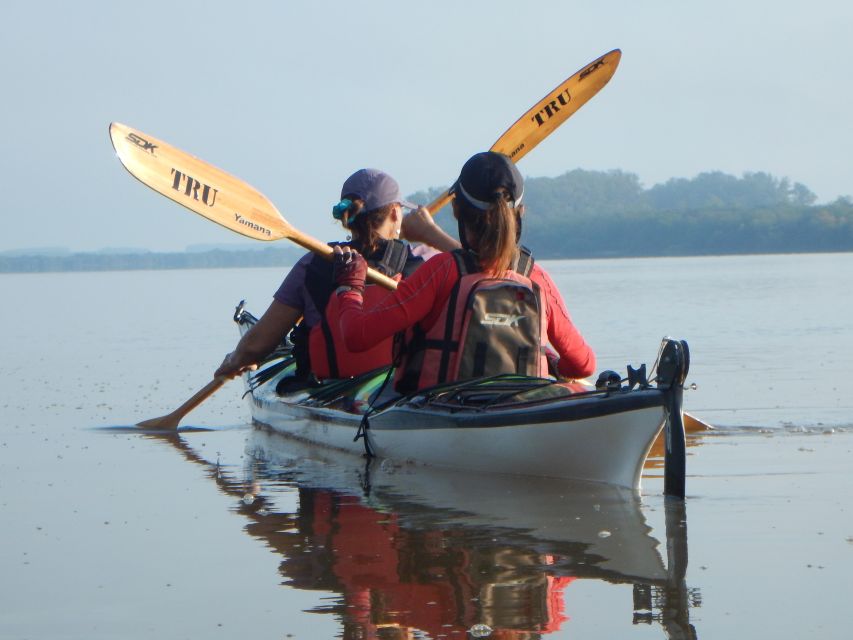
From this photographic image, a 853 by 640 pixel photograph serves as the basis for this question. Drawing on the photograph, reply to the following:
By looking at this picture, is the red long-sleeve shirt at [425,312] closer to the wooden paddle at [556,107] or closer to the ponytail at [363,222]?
the ponytail at [363,222]

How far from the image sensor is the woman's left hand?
22.9 ft

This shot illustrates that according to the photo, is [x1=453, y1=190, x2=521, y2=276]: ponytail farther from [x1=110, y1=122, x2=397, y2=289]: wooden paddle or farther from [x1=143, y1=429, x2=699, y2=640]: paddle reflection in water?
[x1=110, y1=122, x2=397, y2=289]: wooden paddle

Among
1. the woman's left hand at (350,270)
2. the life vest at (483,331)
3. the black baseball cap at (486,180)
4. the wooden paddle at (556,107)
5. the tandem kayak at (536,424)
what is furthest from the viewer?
the wooden paddle at (556,107)

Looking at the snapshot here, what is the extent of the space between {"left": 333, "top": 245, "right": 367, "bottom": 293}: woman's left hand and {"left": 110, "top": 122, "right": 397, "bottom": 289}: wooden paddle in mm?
1244

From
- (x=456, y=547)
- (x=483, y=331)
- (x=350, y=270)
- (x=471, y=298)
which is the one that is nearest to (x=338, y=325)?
(x=350, y=270)

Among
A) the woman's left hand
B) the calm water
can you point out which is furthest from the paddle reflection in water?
the woman's left hand

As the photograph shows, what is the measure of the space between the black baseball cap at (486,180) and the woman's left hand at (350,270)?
3.27ft

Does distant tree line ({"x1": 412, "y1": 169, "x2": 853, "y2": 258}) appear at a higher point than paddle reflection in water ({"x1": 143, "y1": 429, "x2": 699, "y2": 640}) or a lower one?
higher

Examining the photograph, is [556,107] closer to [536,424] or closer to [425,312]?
[425,312]

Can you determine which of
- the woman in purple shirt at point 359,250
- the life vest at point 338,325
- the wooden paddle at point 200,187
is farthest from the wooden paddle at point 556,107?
the life vest at point 338,325

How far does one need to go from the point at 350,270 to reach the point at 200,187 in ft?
7.30

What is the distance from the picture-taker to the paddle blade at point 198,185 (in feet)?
28.2

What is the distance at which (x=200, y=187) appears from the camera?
8.83 m

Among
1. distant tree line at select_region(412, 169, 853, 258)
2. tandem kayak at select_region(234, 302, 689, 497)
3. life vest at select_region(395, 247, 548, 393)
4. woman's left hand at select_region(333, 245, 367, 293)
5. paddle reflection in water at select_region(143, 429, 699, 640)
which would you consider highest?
distant tree line at select_region(412, 169, 853, 258)
